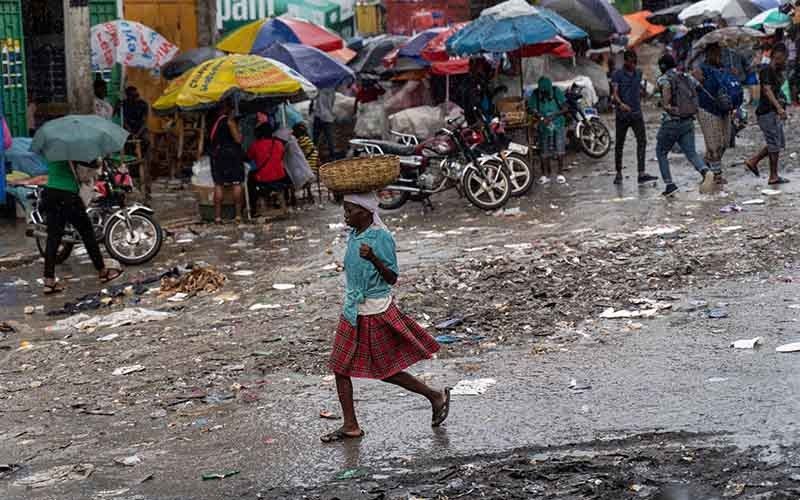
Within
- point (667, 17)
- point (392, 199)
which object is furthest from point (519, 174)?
point (667, 17)

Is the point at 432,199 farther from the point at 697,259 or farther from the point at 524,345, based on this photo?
the point at 524,345

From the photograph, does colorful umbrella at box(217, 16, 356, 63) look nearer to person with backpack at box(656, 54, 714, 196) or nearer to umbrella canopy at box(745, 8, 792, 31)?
person with backpack at box(656, 54, 714, 196)

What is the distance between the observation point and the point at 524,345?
26.9 feet

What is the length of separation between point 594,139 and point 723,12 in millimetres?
9760

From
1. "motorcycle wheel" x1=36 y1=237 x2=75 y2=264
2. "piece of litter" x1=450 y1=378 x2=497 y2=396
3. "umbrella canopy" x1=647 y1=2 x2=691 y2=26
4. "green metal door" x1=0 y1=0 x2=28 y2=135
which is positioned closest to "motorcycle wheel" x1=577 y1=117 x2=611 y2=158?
"green metal door" x1=0 y1=0 x2=28 y2=135

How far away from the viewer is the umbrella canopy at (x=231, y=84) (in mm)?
14617

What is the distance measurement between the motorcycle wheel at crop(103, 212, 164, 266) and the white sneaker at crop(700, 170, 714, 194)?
6.10 metres

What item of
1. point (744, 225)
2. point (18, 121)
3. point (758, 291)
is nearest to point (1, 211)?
point (18, 121)

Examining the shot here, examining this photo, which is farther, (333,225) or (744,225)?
(333,225)

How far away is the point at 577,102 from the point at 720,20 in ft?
31.0

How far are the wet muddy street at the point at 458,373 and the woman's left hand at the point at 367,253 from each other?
940 millimetres

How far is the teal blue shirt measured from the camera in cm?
634

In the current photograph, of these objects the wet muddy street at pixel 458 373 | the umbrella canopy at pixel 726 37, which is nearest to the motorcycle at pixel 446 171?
the wet muddy street at pixel 458 373

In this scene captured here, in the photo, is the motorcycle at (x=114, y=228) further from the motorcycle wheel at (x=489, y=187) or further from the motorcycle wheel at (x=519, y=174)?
the motorcycle wheel at (x=519, y=174)
